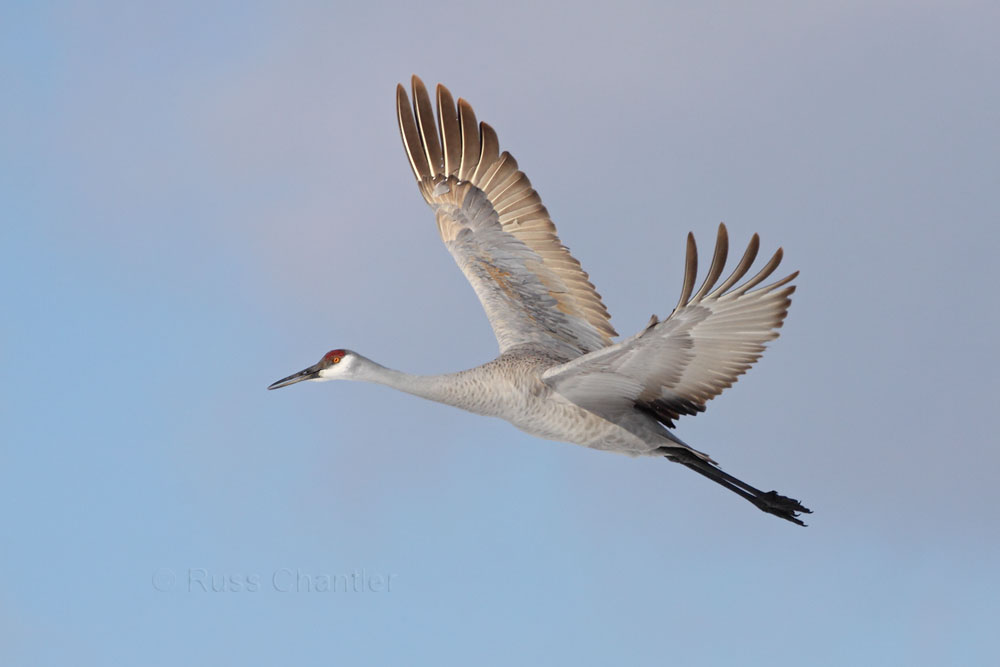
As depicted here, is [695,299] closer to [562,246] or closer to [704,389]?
[704,389]

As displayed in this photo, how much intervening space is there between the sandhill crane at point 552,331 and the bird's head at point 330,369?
0.01 meters

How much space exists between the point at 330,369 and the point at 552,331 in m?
2.45

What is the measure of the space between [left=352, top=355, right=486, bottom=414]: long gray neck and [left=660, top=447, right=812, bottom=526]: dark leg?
2.10 metres

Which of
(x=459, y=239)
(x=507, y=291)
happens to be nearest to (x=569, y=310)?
(x=507, y=291)

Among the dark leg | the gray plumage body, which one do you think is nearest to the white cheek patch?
the gray plumage body

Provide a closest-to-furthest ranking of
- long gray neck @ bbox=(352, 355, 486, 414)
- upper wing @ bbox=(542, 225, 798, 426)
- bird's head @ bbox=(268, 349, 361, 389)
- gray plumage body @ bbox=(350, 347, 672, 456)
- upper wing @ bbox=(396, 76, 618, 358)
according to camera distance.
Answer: upper wing @ bbox=(542, 225, 798, 426), gray plumage body @ bbox=(350, 347, 672, 456), long gray neck @ bbox=(352, 355, 486, 414), bird's head @ bbox=(268, 349, 361, 389), upper wing @ bbox=(396, 76, 618, 358)

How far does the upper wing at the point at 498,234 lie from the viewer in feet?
41.9

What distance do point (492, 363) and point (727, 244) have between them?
118 inches

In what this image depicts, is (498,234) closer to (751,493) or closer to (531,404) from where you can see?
(531,404)

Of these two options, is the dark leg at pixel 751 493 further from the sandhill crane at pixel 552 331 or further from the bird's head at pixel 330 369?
the bird's head at pixel 330 369

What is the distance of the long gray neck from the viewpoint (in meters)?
11.5

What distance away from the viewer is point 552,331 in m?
12.7

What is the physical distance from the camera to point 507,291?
1302 cm

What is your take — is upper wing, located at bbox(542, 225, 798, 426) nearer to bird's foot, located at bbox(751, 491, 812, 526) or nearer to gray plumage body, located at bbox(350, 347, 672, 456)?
gray plumage body, located at bbox(350, 347, 672, 456)
